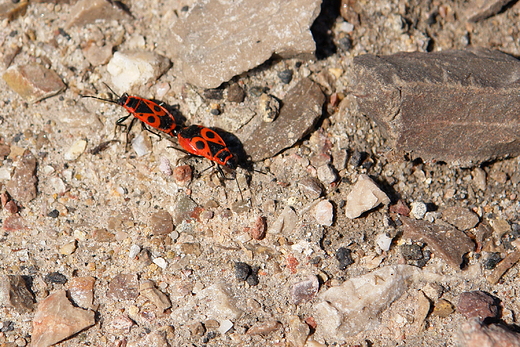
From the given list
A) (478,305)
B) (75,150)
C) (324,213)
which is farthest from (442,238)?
(75,150)

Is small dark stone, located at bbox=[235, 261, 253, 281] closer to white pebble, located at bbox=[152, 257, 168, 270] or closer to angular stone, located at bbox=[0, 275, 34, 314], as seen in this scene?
white pebble, located at bbox=[152, 257, 168, 270]

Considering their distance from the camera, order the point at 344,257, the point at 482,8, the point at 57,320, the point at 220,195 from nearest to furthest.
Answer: the point at 57,320 → the point at 344,257 → the point at 220,195 → the point at 482,8

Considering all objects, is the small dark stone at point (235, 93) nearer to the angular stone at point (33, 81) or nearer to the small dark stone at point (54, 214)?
the angular stone at point (33, 81)

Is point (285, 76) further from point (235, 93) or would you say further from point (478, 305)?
point (478, 305)

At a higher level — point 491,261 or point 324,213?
point 324,213

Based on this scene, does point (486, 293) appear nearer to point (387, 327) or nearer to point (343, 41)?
point (387, 327)

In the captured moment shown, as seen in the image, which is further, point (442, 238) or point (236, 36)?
point (236, 36)
